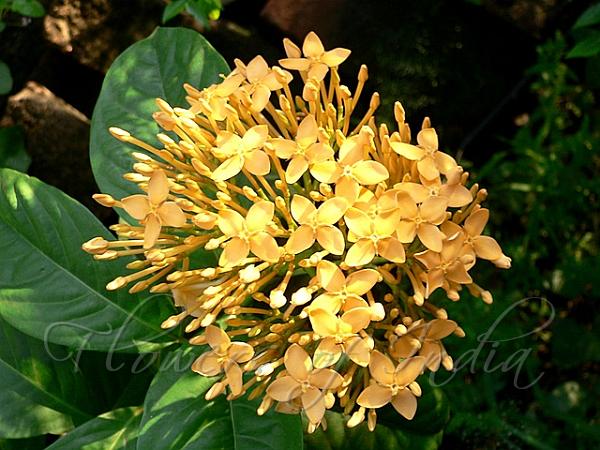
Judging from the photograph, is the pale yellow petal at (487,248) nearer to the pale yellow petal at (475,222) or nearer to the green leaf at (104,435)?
the pale yellow petal at (475,222)

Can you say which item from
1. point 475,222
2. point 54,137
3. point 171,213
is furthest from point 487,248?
point 54,137

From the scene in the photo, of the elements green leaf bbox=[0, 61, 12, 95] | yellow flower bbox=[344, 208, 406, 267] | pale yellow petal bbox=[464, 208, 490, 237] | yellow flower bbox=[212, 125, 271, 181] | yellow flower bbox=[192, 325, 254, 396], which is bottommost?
green leaf bbox=[0, 61, 12, 95]

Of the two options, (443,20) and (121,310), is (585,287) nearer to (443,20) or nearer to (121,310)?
(443,20)

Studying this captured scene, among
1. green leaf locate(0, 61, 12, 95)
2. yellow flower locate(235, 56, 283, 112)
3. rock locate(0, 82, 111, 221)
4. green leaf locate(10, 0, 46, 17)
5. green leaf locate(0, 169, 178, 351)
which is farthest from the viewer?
rock locate(0, 82, 111, 221)

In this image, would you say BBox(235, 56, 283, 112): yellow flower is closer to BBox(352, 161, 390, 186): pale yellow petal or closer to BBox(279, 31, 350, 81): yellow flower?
BBox(279, 31, 350, 81): yellow flower

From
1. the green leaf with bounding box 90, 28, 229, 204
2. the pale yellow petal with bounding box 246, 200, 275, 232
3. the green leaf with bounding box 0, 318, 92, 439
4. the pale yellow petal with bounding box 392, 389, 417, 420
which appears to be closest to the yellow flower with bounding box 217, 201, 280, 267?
the pale yellow petal with bounding box 246, 200, 275, 232
